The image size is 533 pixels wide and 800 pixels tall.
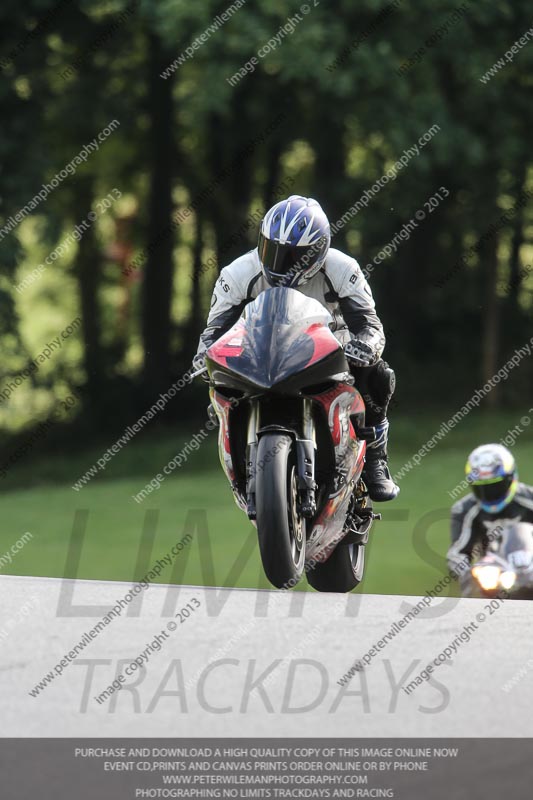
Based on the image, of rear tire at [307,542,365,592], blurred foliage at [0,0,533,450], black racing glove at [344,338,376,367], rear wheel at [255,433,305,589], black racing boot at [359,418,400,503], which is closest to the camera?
rear wheel at [255,433,305,589]

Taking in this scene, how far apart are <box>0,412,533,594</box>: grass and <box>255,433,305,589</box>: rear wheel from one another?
1065 centimetres

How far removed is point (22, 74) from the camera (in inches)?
843

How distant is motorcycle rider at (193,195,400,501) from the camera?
5.44m

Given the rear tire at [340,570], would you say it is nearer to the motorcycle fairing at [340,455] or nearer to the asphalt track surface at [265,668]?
the asphalt track surface at [265,668]

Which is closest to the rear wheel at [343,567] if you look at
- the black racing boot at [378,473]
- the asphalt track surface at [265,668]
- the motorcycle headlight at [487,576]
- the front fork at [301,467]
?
the black racing boot at [378,473]

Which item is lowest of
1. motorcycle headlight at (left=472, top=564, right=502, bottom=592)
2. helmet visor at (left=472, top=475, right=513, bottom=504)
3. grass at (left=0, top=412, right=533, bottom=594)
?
grass at (left=0, top=412, right=533, bottom=594)

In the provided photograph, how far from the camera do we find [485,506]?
32.5ft

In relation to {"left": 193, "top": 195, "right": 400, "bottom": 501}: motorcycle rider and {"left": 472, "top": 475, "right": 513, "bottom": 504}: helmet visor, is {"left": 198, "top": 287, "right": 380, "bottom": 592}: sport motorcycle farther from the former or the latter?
{"left": 472, "top": 475, "right": 513, "bottom": 504}: helmet visor

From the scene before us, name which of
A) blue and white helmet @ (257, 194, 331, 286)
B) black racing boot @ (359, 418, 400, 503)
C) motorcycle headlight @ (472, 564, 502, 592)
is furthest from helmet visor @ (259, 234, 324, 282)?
motorcycle headlight @ (472, 564, 502, 592)

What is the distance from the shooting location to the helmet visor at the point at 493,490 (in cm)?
979

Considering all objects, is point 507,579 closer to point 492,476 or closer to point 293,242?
point 492,476

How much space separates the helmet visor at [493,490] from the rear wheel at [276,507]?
15.7 feet

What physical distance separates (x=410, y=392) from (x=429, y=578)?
9.50m
